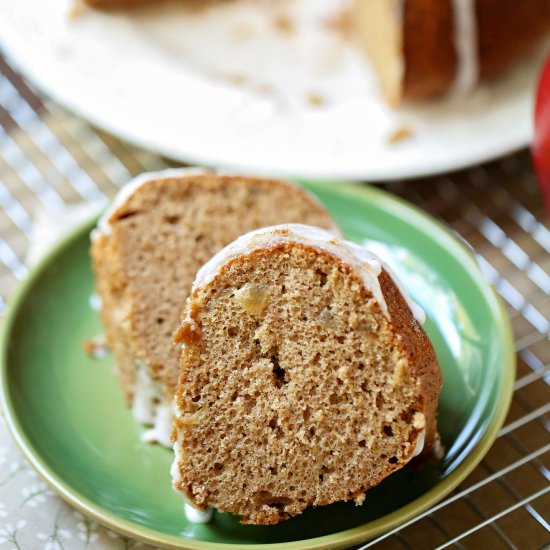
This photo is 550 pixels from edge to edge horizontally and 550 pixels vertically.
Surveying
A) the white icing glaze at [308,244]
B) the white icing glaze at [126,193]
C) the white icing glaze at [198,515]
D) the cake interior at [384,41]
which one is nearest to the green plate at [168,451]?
the white icing glaze at [198,515]

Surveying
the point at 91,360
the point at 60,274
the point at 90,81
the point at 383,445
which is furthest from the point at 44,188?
the point at 383,445

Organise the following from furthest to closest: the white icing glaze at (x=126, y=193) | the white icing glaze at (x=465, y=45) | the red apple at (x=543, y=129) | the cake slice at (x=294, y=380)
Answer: the white icing glaze at (x=465, y=45)
the red apple at (x=543, y=129)
the white icing glaze at (x=126, y=193)
the cake slice at (x=294, y=380)

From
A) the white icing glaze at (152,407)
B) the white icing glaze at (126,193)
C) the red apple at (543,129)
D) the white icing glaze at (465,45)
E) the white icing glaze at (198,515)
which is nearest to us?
the white icing glaze at (198,515)

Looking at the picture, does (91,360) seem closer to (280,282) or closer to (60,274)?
(60,274)

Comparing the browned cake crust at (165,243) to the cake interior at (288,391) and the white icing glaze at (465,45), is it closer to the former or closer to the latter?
the cake interior at (288,391)

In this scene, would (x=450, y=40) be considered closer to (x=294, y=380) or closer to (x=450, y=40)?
(x=450, y=40)

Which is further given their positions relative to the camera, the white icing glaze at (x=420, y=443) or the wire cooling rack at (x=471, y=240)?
the wire cooling rack at (x=471, y=240)

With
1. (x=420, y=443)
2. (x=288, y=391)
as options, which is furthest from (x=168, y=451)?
(x=420, y=443)

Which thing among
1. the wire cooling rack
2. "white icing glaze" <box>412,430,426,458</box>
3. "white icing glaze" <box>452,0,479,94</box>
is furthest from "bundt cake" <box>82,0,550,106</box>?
"white icing glaze" <box>412,430,426,458</box>
